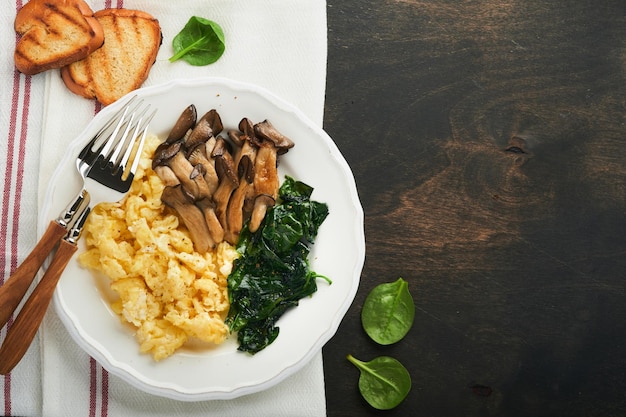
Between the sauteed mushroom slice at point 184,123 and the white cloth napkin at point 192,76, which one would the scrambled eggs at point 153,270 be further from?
the white cloth napkin at point 192,76

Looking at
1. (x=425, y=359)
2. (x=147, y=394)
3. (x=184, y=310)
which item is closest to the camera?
(x=184, y=310)

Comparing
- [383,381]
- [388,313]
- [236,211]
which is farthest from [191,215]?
[383,381]

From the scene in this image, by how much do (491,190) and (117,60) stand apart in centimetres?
228

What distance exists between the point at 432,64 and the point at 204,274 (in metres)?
1.83

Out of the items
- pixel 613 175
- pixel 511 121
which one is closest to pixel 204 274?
pixel 511 121

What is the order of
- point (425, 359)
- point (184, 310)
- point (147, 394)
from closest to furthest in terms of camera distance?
1. point (184, 310)
2. point (147, 394)
3. point (425, 359)

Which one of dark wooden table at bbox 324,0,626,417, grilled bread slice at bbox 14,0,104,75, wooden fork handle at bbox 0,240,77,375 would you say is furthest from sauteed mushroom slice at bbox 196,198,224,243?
grilled bread slice at bbox 14,0,104,75

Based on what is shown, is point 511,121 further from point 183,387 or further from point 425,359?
point 183,387

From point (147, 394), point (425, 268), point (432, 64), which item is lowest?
point (147, 394)

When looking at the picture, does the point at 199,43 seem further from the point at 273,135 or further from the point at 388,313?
the point at 388,313

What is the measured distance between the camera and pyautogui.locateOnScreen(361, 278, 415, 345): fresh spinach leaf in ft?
11.5

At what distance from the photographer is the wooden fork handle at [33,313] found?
3.03 m

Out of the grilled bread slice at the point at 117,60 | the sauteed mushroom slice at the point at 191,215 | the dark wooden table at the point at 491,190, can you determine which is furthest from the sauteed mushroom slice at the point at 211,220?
the dark wooden table at the point at 491,190

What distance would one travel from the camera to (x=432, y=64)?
3686 millimetres
